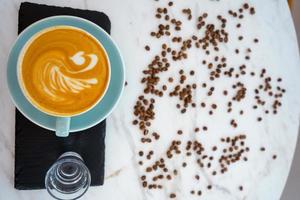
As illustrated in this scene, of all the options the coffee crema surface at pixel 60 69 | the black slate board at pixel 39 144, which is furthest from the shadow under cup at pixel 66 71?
the black slate board at pixel 39 144

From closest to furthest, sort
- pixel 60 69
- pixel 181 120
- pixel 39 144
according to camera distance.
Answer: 1. pixel 60 69
2. pixel 39 144
3. pixel 181 120

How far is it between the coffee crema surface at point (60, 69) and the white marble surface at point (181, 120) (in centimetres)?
14

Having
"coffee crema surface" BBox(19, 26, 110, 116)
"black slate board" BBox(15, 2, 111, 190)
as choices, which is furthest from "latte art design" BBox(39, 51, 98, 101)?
"black slate board" BBox(15, 2, 111, 190)

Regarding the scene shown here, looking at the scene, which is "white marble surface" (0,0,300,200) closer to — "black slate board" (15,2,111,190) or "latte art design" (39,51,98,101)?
"black slate board" (15,2,111,190)

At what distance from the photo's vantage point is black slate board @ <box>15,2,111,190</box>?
1.00m

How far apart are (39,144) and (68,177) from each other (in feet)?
0.32

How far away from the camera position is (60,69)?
90cm

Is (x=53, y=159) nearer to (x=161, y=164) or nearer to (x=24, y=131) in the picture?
(x=24, y=131)

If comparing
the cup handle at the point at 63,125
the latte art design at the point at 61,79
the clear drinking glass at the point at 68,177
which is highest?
the latte art design at the point at 61,79

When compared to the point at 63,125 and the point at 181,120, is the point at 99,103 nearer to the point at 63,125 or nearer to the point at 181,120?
the point at 63,125

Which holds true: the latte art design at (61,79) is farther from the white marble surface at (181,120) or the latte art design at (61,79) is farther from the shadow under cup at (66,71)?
the white marble surface at (181,120)

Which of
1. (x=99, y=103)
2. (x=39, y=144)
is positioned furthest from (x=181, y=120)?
(x=39, y=144)

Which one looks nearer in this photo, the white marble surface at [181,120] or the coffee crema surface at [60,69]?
the coffee crema surface at [60,69]

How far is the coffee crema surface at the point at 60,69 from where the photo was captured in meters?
0.90
